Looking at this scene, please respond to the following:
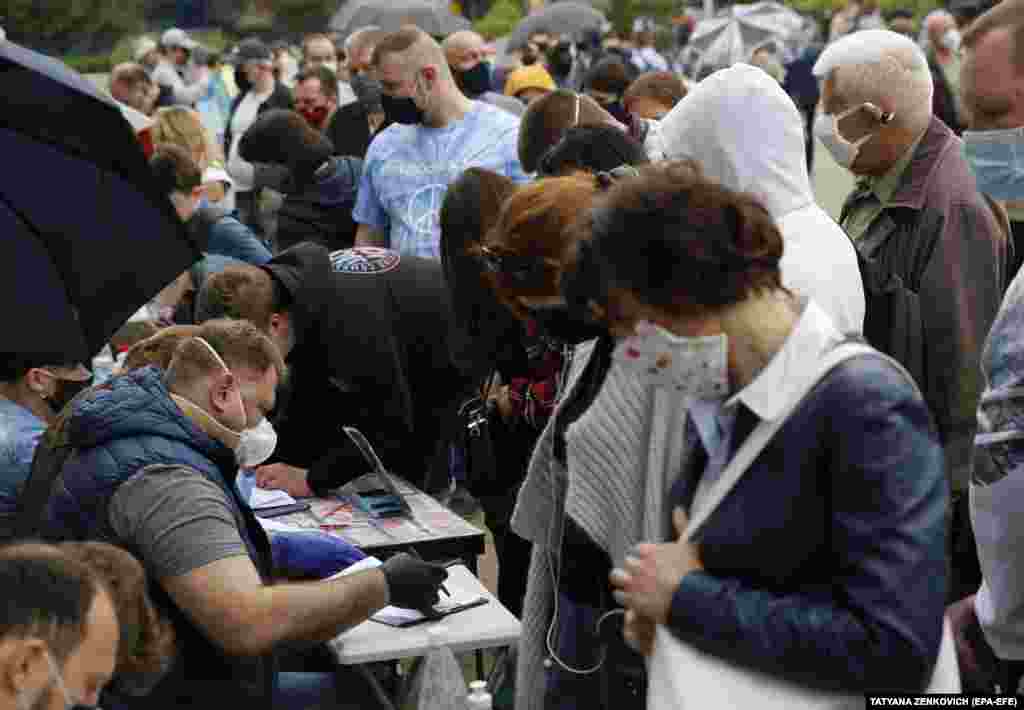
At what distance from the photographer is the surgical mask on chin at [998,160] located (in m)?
3.49

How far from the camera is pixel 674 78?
7344mm

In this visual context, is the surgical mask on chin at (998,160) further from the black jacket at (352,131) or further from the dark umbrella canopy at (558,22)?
the dark umbrella canopy at (558,22)

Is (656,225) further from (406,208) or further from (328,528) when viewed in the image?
(406,208)

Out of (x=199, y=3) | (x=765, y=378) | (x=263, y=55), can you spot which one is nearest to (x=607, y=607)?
(x=765, y=378)

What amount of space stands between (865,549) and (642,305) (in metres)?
0.43

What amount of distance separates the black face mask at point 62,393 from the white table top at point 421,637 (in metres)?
1.32

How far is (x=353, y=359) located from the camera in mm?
4742

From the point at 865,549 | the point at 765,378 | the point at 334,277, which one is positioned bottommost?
the point at 334,277

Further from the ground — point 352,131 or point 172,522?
point 172,522

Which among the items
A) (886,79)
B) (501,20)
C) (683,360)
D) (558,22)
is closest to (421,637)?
(683,360)

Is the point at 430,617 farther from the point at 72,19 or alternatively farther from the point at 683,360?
the point at 72,19

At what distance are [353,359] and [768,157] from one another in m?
1.72

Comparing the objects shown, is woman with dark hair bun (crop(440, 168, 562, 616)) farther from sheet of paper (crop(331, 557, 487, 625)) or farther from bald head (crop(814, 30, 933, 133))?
bald head (crop(814, 30, 933, 133))

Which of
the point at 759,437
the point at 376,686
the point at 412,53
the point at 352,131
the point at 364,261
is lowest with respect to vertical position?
the point at 352,131
